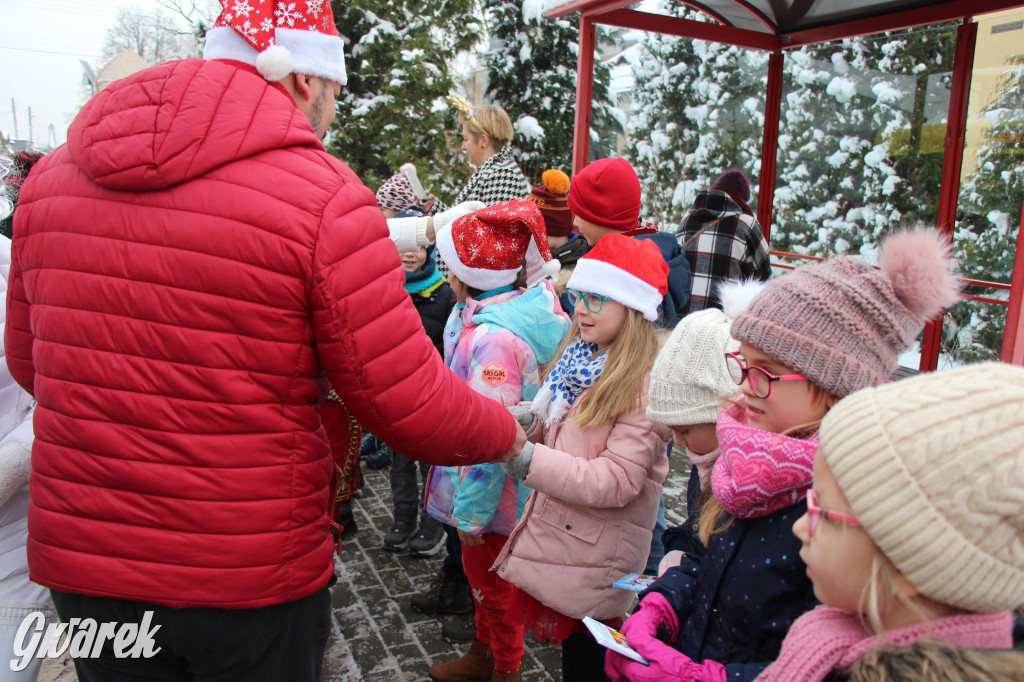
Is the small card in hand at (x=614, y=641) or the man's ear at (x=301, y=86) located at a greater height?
the man's ear at (x=301, y=86)

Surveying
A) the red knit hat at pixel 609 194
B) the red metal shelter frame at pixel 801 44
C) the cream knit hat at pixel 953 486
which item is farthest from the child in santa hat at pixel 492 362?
the red metal shelter frame at pixel 801 44

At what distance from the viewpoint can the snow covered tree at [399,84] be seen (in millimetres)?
10781

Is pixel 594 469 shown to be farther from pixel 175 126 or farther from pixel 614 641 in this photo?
pixel 175 126

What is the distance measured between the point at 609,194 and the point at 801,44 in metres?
4.11

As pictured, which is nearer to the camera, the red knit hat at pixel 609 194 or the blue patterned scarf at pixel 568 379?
the blue patterned scarf at pixel 568 379

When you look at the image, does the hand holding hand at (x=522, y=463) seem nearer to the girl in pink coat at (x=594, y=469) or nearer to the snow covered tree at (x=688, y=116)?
the girl in pink coat at (x=594, y=469)

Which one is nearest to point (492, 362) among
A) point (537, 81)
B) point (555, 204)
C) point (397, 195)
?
point (555, 204)

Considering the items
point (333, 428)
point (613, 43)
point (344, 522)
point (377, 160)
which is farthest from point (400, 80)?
point (333, 428)

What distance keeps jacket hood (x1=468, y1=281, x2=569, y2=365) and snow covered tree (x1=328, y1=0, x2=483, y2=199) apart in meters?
8.07

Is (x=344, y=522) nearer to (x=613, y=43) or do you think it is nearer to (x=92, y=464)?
(x=92, y=464)

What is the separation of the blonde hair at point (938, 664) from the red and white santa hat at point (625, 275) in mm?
1596

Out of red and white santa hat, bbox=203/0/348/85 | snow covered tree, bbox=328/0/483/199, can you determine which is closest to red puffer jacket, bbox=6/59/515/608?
red and white santa hat, bbox=203/0/348/85

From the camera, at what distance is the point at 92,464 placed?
1518 mm

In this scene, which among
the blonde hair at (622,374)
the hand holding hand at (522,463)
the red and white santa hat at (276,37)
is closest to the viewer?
the red and white santa hat at (276,37)
